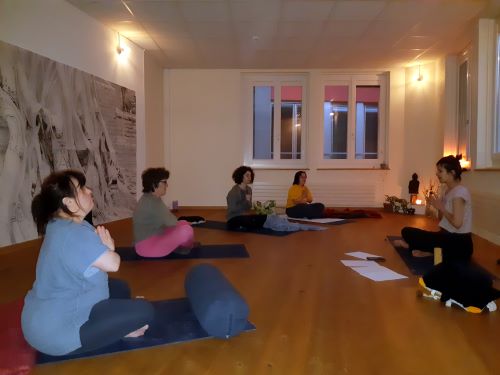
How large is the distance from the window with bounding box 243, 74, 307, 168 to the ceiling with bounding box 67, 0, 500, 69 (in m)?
0.76

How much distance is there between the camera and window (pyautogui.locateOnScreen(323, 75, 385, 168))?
8148 mm

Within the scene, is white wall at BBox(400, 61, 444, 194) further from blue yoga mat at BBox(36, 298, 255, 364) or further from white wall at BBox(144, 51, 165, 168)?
blue yoga mat at BBox(36, 298, 255, 364)

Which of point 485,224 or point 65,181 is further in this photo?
point 485,224

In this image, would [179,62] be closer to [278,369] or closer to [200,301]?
[200,301]

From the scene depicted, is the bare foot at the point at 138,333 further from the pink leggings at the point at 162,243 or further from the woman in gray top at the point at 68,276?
the pink leggings at the point at 162,243

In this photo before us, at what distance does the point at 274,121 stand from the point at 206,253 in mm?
4868

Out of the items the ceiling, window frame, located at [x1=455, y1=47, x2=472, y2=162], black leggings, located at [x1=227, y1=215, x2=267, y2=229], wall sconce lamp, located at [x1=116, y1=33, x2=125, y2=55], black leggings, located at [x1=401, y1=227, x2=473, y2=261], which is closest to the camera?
black leggings, located at [x1=401, y1=227, x2=473, y2=261]

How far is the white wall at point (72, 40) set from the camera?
3896 mm

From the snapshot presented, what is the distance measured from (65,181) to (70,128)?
3412 mm

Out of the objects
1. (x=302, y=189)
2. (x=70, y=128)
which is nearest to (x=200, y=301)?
(x=70, y=128)

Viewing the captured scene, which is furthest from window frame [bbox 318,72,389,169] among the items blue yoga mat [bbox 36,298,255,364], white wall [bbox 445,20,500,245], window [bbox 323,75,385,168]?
blue yoga mat [bbox 36,298,255,364]

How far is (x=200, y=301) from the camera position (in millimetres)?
2072

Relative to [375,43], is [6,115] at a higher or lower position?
lower

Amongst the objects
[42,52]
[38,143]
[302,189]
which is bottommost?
[302,189]
